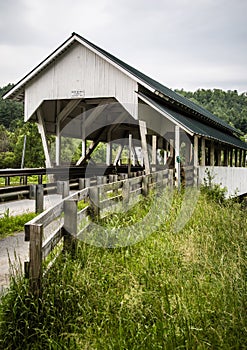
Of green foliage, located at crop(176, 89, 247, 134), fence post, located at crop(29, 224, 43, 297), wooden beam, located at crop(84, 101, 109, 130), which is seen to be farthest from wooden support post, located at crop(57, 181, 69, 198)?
green foliage, located at crop(176, 89, 247, 134)

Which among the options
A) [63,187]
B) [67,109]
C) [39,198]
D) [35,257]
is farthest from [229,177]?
[35,257]

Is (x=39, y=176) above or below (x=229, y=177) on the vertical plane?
above

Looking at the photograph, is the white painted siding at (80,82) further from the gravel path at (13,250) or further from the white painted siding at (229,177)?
the gravel path at (13,250)

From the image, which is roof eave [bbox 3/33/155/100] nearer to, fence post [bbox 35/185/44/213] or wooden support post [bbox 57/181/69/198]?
wooden support post [bbox 57/181/69/198]

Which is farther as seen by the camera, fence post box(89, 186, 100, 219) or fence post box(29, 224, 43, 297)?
fence post box(89, 186, 100, 219)

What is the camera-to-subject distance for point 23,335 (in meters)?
3.90

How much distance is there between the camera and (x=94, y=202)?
670cm

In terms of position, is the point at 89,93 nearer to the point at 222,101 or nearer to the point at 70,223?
the point at 70,223

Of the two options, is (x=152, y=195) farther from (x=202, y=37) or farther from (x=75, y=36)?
(x=202, y=37)

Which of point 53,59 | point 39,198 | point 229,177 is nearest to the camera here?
point 39,198

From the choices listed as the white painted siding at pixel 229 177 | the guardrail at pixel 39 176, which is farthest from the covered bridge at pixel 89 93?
the white painted siding at pixel 229 177

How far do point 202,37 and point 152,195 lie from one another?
33.4 m

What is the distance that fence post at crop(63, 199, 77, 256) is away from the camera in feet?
17.2

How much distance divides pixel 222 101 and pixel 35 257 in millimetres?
86174
